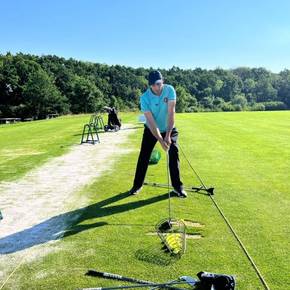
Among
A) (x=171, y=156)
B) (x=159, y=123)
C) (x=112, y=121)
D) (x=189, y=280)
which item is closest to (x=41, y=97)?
(x=112, y=121)

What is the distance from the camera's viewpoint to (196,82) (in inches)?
5674

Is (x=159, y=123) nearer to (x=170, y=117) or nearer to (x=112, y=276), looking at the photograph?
(x=170, y=117)

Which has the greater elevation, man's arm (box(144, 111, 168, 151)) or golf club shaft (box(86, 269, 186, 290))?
man's arm (box(144, 111, 168, 151))

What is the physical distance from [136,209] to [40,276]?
9.37ft

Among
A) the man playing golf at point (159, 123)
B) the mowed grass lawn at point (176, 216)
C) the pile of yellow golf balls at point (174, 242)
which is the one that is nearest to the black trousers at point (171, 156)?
the man playing golf at point (159, 123)

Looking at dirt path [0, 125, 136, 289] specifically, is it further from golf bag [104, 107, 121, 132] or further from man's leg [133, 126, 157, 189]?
golf bag [104, 107, 121, 132]

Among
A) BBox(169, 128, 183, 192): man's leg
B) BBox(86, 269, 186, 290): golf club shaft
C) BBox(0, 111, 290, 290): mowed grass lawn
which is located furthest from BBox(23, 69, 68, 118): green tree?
BBox(86, 269, 186, 290): golf club shaft

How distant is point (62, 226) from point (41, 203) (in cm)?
165

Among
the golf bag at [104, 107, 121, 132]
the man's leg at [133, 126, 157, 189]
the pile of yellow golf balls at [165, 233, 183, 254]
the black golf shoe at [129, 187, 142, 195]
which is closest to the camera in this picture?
the pile of yellow golf balls at [165, 233, 183, 254]

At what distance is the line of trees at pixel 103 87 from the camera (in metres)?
93.8

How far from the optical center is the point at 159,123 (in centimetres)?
818

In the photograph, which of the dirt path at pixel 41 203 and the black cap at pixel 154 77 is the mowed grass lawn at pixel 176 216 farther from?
the black cap at pixel 154 77

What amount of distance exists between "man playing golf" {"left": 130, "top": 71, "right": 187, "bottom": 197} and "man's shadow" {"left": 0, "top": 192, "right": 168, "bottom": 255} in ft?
1.96

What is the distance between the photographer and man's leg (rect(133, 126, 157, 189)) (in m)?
8.27
